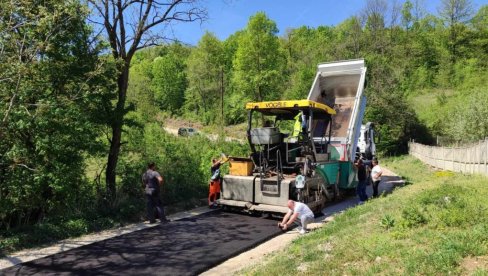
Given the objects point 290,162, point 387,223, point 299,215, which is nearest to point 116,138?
point 290,162

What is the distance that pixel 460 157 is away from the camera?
1950cm

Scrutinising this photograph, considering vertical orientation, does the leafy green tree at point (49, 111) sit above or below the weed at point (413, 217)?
above

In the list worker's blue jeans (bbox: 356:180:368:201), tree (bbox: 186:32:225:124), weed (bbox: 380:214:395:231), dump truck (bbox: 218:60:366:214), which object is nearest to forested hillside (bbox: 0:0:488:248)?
dump truck (bbox: 218:60:366:214)

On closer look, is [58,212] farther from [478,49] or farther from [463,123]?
[478,49]

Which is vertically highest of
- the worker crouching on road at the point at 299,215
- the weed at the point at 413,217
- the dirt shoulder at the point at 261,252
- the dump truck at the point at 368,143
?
the dump truck at the point at 368,143

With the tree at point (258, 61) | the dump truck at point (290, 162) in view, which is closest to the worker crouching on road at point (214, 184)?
the dump truck at point (290, 162)

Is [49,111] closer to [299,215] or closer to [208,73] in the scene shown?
[299,215]

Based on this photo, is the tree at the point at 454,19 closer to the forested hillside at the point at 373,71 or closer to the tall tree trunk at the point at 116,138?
the forested hillside at the point at 373,71

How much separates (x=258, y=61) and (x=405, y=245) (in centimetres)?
3585

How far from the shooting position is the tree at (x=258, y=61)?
40094mm

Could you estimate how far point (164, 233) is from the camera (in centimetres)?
925

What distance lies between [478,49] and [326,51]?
21360mm

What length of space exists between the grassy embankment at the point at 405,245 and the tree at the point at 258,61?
3263cm

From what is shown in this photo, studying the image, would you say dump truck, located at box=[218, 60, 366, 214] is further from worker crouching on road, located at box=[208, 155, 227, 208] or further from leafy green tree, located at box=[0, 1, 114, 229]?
leafy green tree, located at box=[0, 1, 114, 229]
